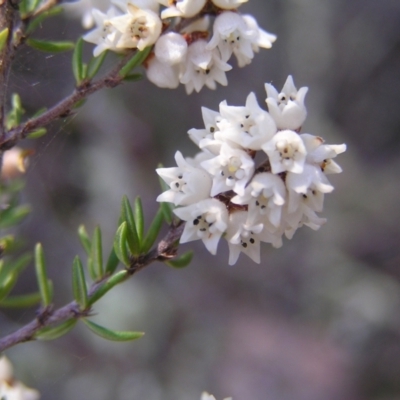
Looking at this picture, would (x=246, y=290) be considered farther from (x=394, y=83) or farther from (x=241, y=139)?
(x=241, y=139)

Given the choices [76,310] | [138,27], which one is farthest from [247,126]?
[76,310]

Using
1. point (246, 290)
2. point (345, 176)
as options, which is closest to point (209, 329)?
point (246, 290)

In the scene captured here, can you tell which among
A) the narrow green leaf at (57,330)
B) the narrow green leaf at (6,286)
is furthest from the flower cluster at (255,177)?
the narrow green leaf at (6,286)

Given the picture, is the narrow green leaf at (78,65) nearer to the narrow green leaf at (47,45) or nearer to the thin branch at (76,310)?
the narrow green leaf at (47,45)

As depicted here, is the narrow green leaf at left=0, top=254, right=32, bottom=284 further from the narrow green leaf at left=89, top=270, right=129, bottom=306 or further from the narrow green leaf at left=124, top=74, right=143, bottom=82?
the narrow green leaf at left=124, top=74, right=143, bottom=82

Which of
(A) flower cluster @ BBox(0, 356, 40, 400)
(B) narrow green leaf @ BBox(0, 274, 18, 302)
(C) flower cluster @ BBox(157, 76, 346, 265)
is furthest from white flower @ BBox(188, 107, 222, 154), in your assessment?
(A) flower cluster @ BBox(0, 356, 40, 400)

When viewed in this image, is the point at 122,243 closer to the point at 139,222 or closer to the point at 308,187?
the point at 139,222
